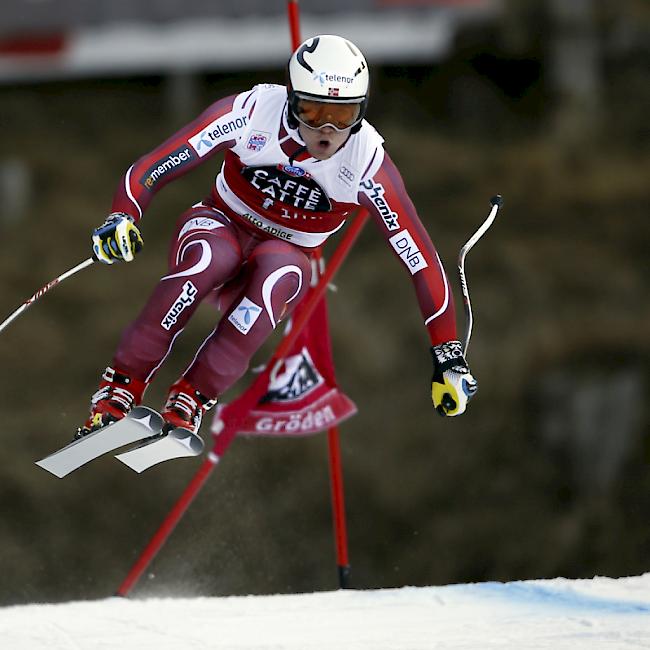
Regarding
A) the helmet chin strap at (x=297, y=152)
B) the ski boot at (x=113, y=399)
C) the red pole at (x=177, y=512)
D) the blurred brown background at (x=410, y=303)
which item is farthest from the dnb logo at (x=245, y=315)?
the blurred brown background at (x=410, y=303)

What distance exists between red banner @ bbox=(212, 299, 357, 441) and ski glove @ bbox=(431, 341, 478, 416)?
138cm

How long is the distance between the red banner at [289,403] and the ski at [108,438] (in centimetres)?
147

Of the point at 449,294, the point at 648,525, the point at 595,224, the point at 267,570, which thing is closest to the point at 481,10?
the point at 595,224

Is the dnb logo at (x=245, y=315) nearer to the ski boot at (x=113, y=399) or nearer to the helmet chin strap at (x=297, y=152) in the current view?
the ski boot at (x=113, y=399)

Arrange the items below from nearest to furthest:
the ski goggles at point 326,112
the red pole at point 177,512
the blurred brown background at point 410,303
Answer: the ski goggles at point 326,112, the red pole at point 177,512, the blurred brown background at point 410,303

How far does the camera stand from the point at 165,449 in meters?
5.19

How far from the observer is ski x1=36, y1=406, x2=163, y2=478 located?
16.6 ft

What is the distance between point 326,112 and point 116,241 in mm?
936

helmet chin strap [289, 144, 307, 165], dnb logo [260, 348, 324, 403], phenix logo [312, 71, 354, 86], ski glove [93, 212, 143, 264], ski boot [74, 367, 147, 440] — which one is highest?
phenix logo [312, 71, 354, 86]

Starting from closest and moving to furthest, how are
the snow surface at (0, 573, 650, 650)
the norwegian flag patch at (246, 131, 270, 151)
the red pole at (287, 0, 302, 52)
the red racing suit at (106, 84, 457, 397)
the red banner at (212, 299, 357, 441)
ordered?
1. the red racing suit at (106, 84, 457, 397)
2. the norwegian flag patch at (246, 131, 270, 151)
3. the snow surface at (0, 573, 650, 650)
4. the red banner at (212, 299, 357, 441)
5. the red pole at (287, 0, 302, 52)

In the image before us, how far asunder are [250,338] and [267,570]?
785 centimetres

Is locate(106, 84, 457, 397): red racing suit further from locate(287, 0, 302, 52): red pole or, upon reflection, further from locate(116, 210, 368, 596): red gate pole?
locate(287, 0, 302, 52): red pole

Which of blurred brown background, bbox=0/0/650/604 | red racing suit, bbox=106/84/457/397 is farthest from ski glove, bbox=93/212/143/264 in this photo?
blurred brown background, bbox=0/0/650/604

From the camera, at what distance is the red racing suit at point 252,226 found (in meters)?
5.27
